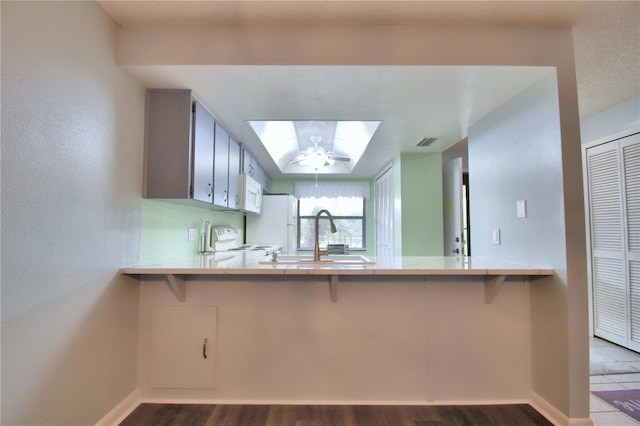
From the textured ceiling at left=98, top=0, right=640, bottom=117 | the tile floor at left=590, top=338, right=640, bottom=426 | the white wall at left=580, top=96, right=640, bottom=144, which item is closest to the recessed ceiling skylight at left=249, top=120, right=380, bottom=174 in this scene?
the textured ceiling at left=98, top=0, right=640, bottom=117

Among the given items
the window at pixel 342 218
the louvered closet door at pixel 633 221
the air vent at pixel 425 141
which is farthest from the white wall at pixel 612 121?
the window at pixel 342 218

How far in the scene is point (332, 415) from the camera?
1.71m

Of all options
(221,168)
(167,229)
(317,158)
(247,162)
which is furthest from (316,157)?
(167,229)

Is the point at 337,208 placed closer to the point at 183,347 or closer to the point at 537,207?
the point at 537,207

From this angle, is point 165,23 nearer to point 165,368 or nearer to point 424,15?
point 424,15

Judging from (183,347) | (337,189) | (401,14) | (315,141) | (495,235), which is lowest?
(183,347)

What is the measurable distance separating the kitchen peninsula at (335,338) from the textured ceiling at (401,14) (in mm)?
1441

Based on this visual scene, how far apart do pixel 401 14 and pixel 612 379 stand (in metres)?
3.02

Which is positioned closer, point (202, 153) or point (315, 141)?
point (202, 153)

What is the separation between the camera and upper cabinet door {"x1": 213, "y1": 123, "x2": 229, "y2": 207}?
2412mm

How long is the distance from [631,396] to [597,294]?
1301 millimetres

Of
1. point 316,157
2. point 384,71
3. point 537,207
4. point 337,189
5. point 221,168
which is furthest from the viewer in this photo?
point 337,189

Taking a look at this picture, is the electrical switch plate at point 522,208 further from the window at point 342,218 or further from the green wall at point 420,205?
the window at point 342,218

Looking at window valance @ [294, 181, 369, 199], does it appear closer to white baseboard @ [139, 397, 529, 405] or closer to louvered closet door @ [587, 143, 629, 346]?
louvered closet door @ [587, 143, 629, 346]
